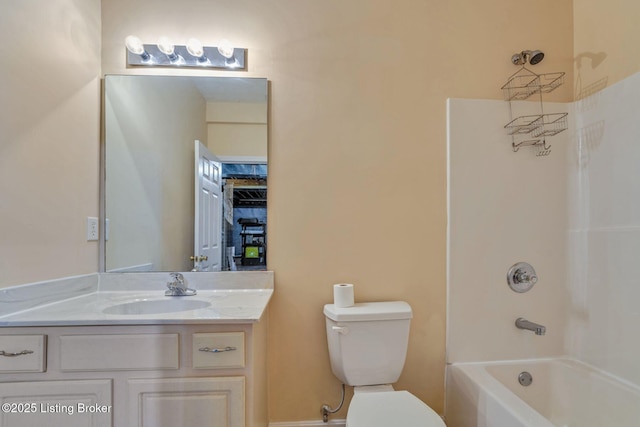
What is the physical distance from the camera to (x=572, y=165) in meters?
1.69

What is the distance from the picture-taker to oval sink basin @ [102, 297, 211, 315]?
1.38 metres

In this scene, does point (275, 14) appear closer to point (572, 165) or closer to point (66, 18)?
point (66, 18)

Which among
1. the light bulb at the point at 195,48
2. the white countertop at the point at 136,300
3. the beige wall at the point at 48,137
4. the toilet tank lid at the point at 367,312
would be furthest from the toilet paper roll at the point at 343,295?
the light bulb at the point at 195,48

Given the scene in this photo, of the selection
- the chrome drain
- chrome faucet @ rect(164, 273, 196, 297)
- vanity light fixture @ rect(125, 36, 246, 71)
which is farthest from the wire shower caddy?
chrome faucet @ rect(164, 273, 196, 297)

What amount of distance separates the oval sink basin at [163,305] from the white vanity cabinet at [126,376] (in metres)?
0.33

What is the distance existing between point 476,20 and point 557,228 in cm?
128

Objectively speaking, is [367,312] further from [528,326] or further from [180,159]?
[180,159]

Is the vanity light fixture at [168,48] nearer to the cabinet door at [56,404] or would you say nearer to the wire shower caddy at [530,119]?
the cabinet door at [56,404]

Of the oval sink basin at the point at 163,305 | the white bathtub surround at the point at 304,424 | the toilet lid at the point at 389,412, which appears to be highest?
the oval sink basin at the point at 163,305

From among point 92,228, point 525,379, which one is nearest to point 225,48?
point 92,228

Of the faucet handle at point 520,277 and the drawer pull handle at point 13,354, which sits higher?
the faucet handle at point 520,277

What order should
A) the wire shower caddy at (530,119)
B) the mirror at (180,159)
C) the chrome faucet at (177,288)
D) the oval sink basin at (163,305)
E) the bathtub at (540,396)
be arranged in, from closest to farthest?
the bathtub at (540,396), the oval sink basin at (163,305), the chrome faucet at (177,288), the mirror at (180,159), the wire shower caddy at (530,119)

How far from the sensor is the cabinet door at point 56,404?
40.1 inches

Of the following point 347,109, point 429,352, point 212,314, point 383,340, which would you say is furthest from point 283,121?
point 429,352
